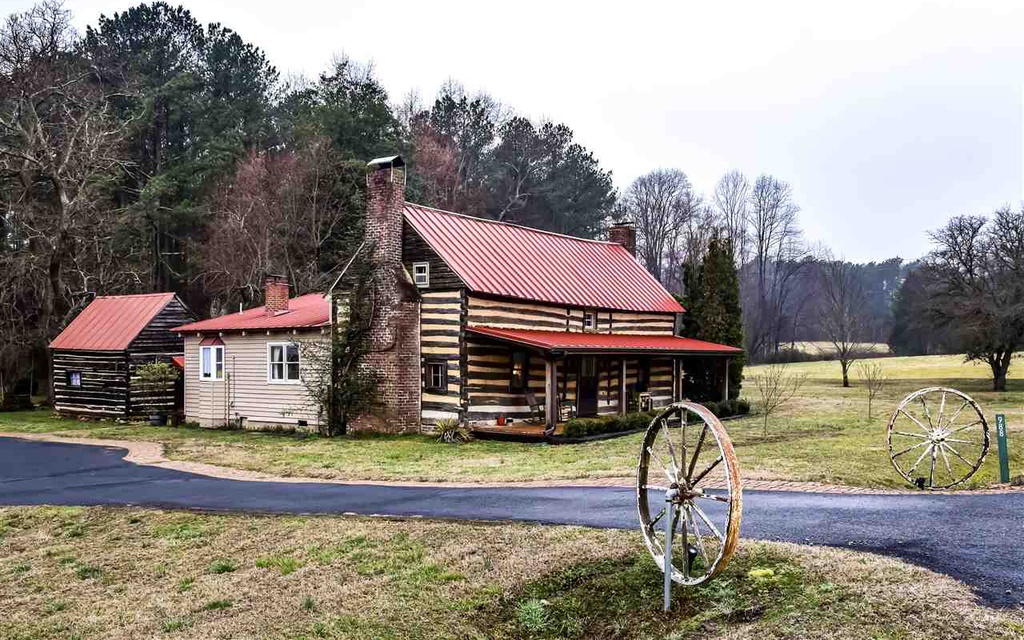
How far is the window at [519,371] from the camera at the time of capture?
25859 millimetres

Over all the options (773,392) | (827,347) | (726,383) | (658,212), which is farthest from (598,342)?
(827,347)

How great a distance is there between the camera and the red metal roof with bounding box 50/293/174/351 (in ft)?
105

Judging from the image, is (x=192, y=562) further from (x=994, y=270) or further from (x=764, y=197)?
(x=764, y=197)

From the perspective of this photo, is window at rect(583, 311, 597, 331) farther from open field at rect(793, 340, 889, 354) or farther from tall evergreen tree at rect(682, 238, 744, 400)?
open field at rect(793, 340, 889, 354)

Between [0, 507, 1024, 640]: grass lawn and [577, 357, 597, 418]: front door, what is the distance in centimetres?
1675

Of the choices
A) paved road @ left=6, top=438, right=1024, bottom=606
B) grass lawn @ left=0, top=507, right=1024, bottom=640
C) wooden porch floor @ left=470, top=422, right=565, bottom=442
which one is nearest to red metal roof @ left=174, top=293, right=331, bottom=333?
wooden porch floor @ left=470, top=422, right=565, bottom=442

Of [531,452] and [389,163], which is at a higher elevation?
[389,163]

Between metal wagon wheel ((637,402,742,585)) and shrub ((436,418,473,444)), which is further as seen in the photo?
shrub ((436,418,473,444))

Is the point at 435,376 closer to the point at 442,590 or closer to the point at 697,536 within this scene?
the point at 442,590

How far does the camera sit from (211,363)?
1180 inches

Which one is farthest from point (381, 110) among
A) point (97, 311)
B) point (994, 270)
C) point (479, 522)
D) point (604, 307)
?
point (479, 522)

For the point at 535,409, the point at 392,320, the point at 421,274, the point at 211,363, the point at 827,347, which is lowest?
the point at 535,409

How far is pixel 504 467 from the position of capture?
1766cm

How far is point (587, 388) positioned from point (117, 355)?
18.3 meters
